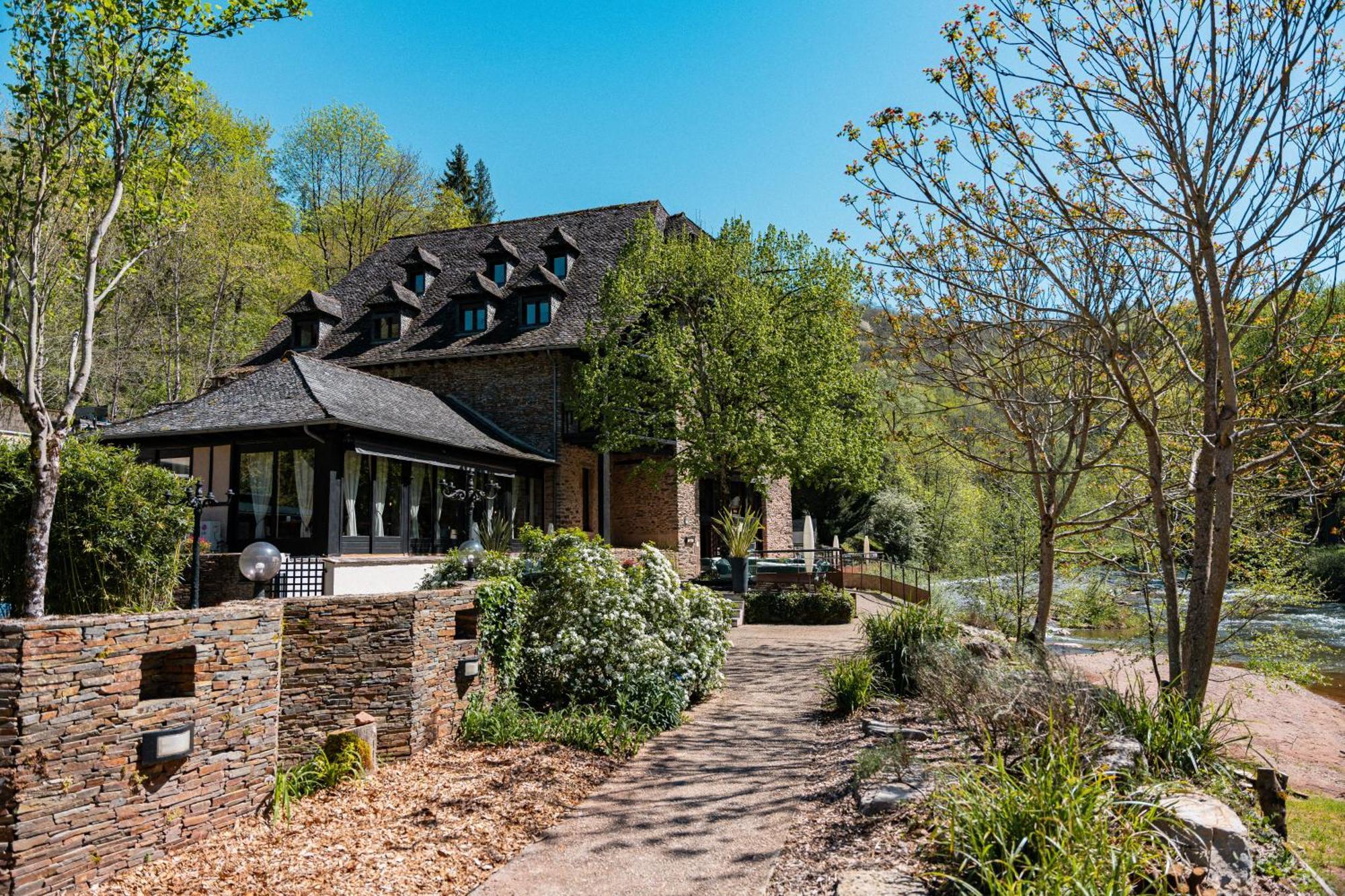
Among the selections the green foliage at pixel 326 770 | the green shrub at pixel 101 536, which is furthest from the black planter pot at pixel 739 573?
the green foliage at pixel 326 770

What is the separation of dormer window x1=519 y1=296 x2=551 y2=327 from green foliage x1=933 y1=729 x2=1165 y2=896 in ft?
63.3

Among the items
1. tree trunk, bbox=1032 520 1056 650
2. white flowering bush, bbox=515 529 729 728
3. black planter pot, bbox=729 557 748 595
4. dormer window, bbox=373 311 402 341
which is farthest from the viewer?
dormer window, bbox=373 311 402 341

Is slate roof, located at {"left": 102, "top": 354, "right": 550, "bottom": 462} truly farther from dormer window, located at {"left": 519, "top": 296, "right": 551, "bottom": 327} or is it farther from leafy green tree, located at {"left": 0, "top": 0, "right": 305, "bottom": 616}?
leafy green tree, located at {"left": 0, "top": 0, "right": 305, "bottom": 616}

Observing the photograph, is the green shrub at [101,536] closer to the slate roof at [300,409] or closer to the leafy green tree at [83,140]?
the leafy green tree at [83,140]

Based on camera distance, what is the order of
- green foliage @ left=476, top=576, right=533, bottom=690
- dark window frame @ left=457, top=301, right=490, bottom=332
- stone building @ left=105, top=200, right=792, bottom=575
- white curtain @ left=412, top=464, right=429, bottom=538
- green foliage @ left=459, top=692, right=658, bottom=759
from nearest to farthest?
green foliage @ left=459, top=692, right=658, bottom=759
green foliage @ left=476, top=576, right=533, bottom=690
stone building @ left=105, top=200, right=792, bottom=575
white curtain @ left=412, top=464, right=429, bottom=538
dark window frame @ left=457, top=301, right=490, bottom=332

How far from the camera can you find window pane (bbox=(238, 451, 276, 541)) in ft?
52.2

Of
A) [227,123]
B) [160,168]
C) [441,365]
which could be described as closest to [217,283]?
[227,123]

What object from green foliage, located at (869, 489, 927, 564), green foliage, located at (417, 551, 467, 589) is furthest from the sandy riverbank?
green foliage, located at (869, 489, 927, 564)

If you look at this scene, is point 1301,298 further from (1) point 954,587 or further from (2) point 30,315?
(2) point 30,315

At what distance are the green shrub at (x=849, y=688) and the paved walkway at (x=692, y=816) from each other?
255 mm

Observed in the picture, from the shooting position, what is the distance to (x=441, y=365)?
2291cm

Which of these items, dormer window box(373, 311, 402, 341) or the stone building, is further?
dormer window box(373, 311, 402, 341)

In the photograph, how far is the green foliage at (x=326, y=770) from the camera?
6086 mm

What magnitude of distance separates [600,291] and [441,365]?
5.42 m
